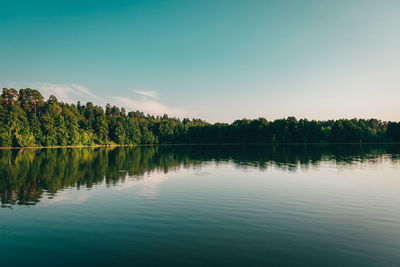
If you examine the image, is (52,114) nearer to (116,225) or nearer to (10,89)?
(10,89)

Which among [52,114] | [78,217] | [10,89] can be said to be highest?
[10,89]

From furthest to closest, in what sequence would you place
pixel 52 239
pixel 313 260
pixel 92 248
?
pixel 52 239
pixel 92 248
pixel 313 260

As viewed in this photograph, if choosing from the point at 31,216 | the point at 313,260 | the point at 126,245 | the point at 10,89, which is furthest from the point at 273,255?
the point at 10,89

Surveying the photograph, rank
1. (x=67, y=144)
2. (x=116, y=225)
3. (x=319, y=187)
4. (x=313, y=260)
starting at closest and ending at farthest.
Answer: (x=313, y=260), (x=116, y=225), (x=319, y=187), (x=67, y=144)

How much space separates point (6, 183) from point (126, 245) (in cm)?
2660

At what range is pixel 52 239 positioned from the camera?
1394 centimetres

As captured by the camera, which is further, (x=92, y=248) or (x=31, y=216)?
(x=31, y=216)

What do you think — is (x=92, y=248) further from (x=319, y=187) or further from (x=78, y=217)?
(x=319, y=187)

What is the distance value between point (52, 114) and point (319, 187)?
535 ft

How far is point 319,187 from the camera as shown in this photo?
98.3ft

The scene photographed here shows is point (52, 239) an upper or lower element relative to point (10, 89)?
lower

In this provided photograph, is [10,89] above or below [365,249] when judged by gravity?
above

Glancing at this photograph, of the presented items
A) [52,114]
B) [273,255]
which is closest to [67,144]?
[52,114]

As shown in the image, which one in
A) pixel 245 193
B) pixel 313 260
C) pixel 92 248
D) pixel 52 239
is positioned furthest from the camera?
pixel 245 193
